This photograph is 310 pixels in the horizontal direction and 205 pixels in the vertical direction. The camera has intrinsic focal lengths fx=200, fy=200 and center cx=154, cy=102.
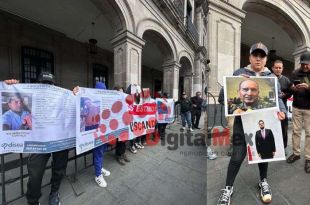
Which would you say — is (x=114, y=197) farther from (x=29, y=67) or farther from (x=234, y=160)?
(x=29, y=67)

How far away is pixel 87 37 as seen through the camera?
1148cm

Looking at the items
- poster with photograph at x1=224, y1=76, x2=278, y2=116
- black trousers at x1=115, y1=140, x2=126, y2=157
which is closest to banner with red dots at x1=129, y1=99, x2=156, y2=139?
black trousers at x1=115, y1=140, x2=126, y2=157

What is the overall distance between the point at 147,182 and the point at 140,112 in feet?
6.89

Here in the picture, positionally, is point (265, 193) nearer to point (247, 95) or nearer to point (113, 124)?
point (247, 95)

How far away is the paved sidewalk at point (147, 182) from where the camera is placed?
306cm

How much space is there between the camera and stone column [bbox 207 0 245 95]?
8133 mm

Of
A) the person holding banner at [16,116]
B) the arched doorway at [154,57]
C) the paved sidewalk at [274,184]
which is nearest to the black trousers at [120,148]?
the paved sidewalk at [274,184]

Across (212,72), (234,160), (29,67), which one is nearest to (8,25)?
(29,67)

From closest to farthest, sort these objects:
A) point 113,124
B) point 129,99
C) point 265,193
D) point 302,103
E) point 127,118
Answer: point 265,193, point 302,103, point 113,124, point 127,118, point 129,99

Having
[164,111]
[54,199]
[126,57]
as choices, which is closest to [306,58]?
[54,199]

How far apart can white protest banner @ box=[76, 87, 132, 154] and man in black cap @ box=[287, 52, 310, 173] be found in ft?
10.3

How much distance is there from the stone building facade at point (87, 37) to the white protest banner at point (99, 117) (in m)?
3.14

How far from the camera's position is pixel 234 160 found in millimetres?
2361

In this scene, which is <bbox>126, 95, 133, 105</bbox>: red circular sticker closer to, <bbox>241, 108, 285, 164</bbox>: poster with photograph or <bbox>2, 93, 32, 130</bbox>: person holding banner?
<bbox>2, 93, 32, 130</bbox>: person holding banner
